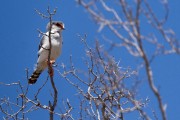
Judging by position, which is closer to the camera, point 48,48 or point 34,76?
point 48,48

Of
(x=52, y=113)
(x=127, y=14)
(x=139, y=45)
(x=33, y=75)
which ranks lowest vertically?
(x=139, y=45)

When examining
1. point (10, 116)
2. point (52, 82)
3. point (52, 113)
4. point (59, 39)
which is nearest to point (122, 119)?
point (52, 113)

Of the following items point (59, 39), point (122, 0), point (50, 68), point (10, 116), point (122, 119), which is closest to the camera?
point (122, 0)

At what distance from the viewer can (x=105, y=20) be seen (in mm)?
3084

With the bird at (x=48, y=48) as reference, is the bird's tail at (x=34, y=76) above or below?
below

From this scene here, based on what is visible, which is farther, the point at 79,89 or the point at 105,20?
the point at 79,89

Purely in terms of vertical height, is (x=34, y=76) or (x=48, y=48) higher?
(x=48, y=48)

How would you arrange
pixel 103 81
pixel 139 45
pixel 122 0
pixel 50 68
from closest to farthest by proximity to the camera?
pixel 139 45
pixel 122 0
pixel 103 81
pixel 50 68

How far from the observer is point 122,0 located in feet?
9.78

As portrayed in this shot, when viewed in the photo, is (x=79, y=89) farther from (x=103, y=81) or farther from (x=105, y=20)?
(x=105, y=20)

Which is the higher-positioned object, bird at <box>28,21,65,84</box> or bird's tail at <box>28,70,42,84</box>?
bird at <box>28,21,65,84</box>

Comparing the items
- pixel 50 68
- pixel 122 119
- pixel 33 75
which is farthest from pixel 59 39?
pixel 122 119

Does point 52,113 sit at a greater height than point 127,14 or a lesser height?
greater

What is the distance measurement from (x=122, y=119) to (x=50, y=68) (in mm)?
2579
